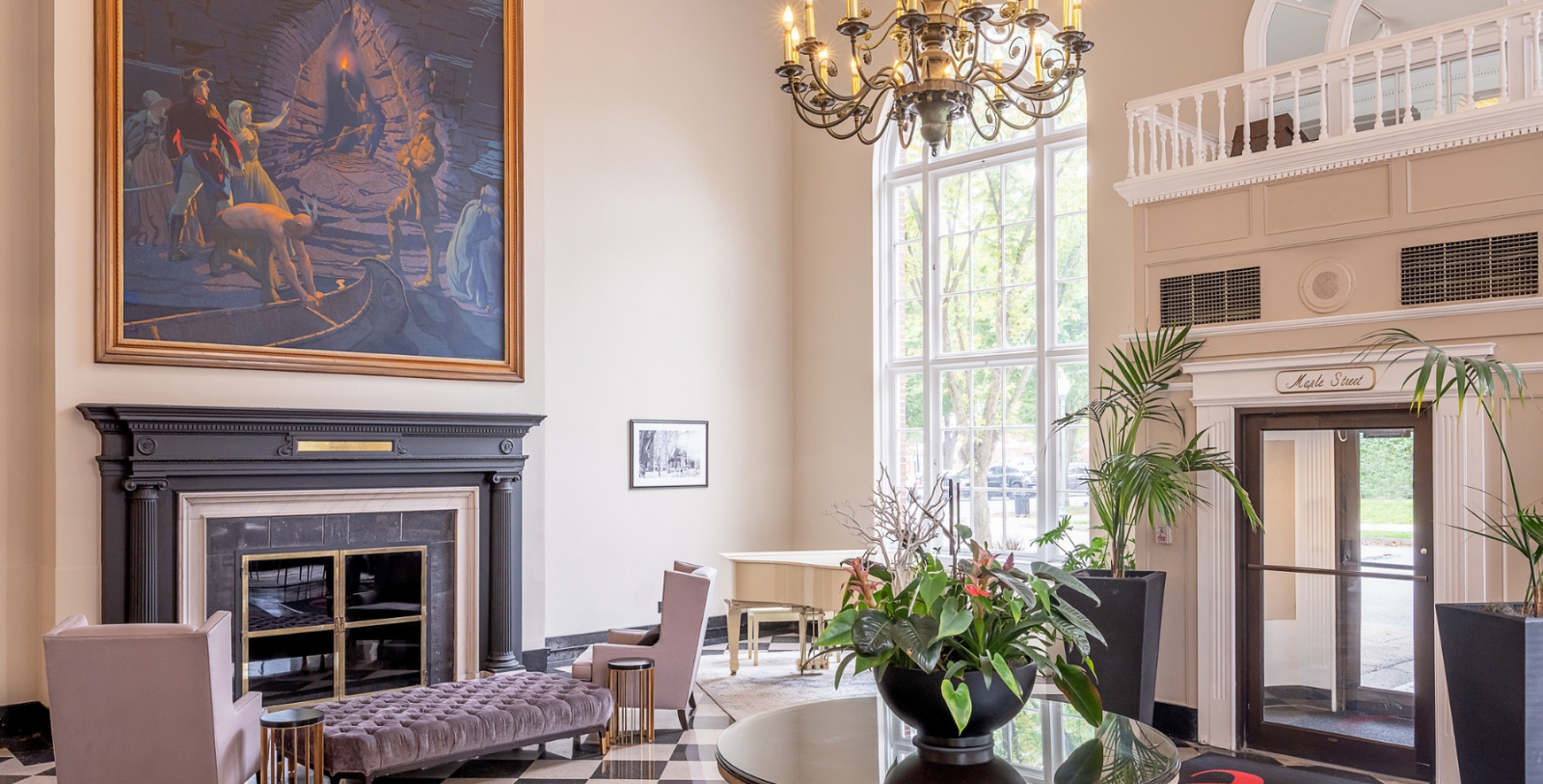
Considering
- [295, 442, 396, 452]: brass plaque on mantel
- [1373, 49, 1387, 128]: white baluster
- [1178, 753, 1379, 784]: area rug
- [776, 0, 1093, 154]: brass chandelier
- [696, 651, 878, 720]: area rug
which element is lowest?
[696, 651, 878, 720]: area rug

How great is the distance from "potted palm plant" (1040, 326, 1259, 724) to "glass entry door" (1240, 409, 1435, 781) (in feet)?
1.02

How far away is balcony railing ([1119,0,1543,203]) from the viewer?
5.23m

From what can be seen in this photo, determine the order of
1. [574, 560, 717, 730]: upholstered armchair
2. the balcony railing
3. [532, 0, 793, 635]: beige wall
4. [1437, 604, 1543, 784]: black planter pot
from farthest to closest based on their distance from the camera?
[532, 0, 793, 635]: beige wall → [574, 560, 717, 730]: upholstered armchair → the balcony railing → [1437, 604, 1543, 784]: black planter pot

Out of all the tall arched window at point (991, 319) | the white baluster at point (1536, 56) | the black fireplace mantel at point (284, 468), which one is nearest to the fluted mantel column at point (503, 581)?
the black fireplace mantel at point (284, 468)

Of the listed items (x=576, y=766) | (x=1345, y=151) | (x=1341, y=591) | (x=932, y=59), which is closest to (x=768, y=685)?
(x=576, y=766)

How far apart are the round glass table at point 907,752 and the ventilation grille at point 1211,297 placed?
337 cm

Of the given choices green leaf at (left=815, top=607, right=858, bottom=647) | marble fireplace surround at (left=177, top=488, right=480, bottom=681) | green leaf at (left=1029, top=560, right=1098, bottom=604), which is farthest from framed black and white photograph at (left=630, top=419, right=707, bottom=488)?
green leaf at (left=1029, top=560, right=1098, bottom=604)

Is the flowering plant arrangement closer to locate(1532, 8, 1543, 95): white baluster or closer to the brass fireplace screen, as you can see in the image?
locate(1532, 8, 1543, 95): white baluster

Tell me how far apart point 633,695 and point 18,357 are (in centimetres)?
427

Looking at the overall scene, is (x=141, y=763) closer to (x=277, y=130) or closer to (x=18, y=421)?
(x=18, y=421)

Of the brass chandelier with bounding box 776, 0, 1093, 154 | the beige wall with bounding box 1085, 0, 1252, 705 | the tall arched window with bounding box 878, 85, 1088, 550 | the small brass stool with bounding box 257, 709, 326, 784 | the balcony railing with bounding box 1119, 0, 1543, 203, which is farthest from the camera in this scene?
the tall arched window with bounding box 878, 85, 1088, 550

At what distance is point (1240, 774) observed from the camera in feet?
13.4

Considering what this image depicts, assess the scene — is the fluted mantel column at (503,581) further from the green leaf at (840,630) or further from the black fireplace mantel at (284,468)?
the green leaf at (840,630)

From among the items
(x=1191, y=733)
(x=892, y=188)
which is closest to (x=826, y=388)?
(x=892, y=188)
